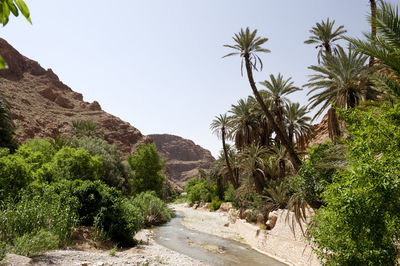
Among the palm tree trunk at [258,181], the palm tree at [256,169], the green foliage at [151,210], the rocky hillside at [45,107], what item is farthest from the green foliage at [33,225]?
the rocky hillside at [45,107]

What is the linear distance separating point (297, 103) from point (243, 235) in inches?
601

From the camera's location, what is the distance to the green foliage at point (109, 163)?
3281cm

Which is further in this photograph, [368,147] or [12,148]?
[12,148]

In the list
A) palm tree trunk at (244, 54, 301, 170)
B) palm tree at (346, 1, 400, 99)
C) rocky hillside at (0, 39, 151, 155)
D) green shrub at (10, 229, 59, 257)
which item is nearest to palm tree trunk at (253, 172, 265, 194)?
palm tree trunk at (244, 54, 301, 170)

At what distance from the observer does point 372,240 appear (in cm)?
611

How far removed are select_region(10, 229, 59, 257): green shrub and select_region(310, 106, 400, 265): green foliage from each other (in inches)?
322

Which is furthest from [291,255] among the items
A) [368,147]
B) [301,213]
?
[368,147]

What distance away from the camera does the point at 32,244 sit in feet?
24.2

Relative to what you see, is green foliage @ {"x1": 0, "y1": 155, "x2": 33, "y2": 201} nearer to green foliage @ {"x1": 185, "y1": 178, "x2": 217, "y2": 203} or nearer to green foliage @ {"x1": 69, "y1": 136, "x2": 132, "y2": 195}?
green foliage @ {"x1": 69, "y1": 136, "x2": 132, "y2": 195}

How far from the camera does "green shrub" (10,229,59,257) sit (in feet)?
22.4

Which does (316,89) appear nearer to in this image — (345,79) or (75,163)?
(345,79)

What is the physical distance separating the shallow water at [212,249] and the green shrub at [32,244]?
746 cm

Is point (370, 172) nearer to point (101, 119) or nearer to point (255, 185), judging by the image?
point (255, 185)

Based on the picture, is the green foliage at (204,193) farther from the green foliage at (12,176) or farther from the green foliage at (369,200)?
the green foliage at (369,200)
